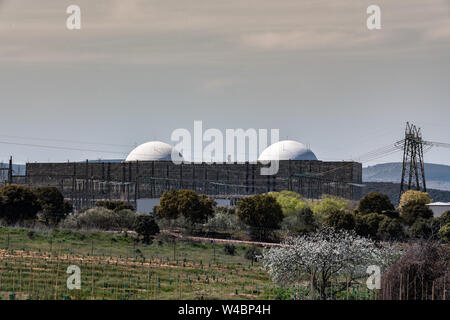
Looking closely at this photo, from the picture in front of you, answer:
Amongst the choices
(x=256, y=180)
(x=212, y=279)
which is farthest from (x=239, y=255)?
(x=256, y=180)

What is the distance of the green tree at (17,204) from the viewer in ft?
210

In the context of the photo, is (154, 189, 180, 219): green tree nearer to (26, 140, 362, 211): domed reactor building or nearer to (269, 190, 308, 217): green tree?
(269, 190, 308, 217): green tree

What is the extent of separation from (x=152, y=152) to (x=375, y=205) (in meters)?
62.0

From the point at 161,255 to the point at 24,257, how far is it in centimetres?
1070

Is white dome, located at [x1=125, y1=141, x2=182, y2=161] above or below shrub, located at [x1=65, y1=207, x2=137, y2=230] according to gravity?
above

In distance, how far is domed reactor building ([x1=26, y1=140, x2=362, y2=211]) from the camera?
11831 cm

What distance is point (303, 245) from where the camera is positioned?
113 feet

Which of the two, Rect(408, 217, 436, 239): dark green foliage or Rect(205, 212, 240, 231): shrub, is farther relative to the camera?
Rect(205, 212, 240, 231): shrub

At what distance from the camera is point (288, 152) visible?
404ft

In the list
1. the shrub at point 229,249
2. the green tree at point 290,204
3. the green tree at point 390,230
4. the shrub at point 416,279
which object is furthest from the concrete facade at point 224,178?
the shrub at point 416,279

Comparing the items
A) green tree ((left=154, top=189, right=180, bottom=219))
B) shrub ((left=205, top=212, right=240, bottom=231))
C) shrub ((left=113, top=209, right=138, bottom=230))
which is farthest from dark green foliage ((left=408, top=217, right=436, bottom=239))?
shrub ((left=113, top=209, right=138, bottom=230))

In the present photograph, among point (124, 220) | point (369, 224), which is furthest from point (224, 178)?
point (369, 224)

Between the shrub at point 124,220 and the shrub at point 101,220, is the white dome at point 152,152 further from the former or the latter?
the shrub at point 124,220
